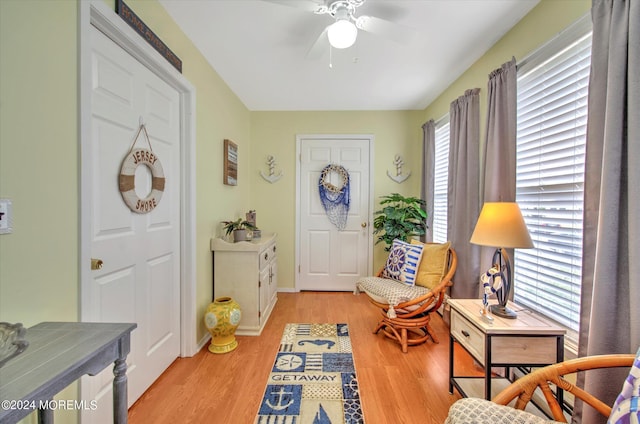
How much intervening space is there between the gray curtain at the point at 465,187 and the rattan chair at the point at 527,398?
1.24 meters

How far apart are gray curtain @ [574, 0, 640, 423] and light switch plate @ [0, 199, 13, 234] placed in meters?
2.25

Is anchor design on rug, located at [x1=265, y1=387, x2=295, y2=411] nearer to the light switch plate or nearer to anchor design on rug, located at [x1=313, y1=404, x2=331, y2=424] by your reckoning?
anchor design on rug, located at [x1=313, y1=404, x2=331, y2=424]

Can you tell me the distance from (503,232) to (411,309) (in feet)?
3.83

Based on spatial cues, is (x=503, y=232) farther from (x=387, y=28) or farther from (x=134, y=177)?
(x=134, y=177)

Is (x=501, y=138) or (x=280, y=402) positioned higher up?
(x=501, y=138)

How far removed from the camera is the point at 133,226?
1.57 meters

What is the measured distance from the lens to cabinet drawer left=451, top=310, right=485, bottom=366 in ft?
4.50

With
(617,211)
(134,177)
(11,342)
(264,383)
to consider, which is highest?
(134,177)

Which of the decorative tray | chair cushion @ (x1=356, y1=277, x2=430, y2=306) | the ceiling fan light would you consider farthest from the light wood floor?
the ceiling fan light

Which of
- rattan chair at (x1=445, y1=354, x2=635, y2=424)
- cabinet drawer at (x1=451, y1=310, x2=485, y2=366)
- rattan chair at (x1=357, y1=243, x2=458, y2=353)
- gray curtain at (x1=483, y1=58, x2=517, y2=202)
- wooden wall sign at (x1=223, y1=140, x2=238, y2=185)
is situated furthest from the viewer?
wooden wall sign at (x1=223, y1=140, x2=238, y2=185)

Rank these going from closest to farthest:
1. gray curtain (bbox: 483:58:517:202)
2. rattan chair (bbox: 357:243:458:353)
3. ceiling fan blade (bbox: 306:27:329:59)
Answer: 1. ceiling fan blade (bbox: 306:27:329:59)
2. gray curtain (bbox: 483:58:517:202)
3. rattan chair (bbox: 357:243:458:353)

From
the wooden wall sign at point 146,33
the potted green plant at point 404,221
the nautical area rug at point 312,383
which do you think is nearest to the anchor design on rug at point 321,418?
the nautical area rug at point 312,383

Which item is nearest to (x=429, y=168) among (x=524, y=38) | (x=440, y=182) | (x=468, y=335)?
(x=440, y=182)

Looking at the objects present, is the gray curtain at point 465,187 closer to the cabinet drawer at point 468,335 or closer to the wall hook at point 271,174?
the cabinet drawer at point 468,335
